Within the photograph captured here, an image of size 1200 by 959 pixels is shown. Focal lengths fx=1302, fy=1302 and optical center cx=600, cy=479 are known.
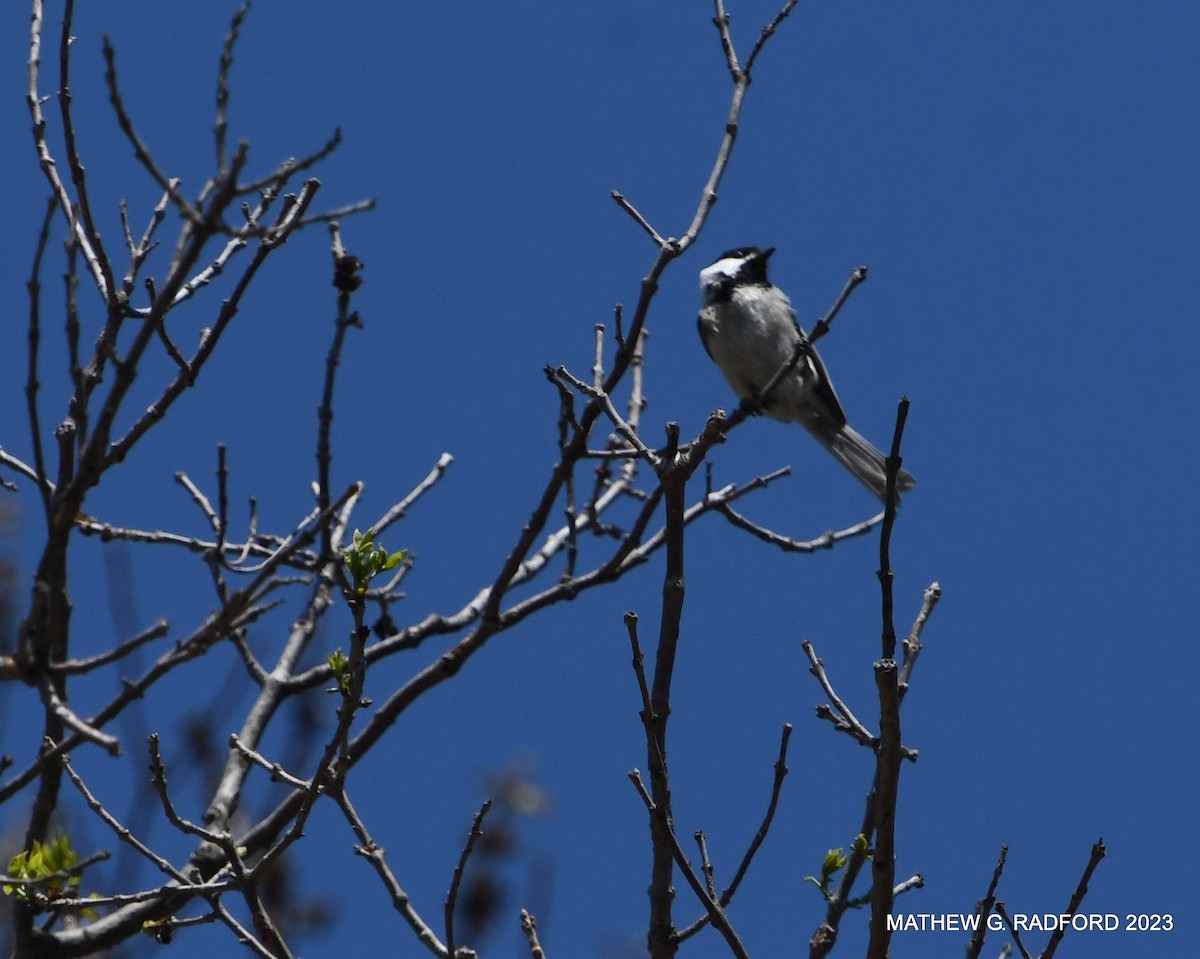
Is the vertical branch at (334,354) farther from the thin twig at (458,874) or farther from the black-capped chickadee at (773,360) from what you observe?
the black-capped chickadee at (773,360)

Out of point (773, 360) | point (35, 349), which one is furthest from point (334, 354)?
point (773, 360)

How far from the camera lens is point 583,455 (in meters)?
4.03

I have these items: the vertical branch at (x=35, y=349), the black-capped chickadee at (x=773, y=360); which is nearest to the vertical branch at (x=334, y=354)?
the vertical branch at (x=35, y=349)

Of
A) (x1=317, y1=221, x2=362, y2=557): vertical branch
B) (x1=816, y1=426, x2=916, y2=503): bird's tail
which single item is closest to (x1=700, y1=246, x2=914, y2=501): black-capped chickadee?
(x1=816, y1=426, x2=916, y2=503): bird's tail

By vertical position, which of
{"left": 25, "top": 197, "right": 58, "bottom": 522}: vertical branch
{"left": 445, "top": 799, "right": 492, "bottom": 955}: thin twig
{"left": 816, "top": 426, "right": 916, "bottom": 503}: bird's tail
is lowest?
{"left": 445, "top": 799, "right": 492, "bottom": 955}: thin twig

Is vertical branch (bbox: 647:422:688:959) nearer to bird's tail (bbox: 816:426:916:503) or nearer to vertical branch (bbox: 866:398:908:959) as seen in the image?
vertical branch (bbox: 866:398:908:959)

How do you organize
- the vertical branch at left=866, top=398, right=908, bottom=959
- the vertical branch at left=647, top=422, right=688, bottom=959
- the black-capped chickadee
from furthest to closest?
the black-capped chickadee → the vertical branch at left=647, top=422, right=688, bottom=959 → the vertical branch at left=866, top=398, right=908, bottom=959

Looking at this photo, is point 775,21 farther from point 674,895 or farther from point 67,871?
point 67,871

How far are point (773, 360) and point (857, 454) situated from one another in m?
0.79

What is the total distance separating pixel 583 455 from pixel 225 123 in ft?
6.15

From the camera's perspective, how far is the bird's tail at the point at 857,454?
7617mm

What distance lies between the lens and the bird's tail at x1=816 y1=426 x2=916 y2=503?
7.62 m

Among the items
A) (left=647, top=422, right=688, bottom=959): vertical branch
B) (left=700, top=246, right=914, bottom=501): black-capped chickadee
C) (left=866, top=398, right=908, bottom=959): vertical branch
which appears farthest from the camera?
(left=700, top=246, right=914, bottom=501): black-capped chickadee

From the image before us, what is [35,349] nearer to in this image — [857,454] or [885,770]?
[885,770]
